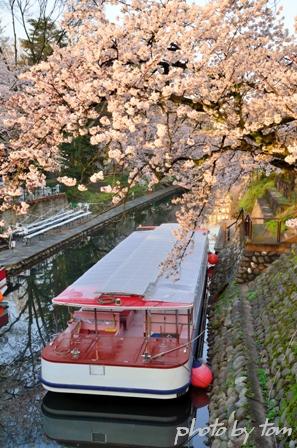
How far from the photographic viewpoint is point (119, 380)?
419 inches

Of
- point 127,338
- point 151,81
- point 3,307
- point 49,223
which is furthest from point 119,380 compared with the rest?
point 49,223

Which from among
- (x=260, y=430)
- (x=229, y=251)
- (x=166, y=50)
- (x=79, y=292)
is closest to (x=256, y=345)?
(x=260, y=430)

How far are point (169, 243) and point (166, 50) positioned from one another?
10.8 metres

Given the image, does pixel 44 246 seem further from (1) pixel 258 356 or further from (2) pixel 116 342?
(1) pixel 258 356

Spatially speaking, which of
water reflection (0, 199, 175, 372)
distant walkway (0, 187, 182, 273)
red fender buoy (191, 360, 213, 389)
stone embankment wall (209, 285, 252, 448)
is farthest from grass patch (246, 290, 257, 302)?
distant walkway (0, 187, 182, 273)

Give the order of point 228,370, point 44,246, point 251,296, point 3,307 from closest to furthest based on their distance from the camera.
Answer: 1. point 228,370
2. point 251,296
3. point 3,307
4. point 44,246

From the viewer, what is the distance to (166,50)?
23.2 feet

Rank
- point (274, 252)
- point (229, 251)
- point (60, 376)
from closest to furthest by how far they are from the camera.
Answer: point (60, 376) → point (274, 252) → point (229, 251)

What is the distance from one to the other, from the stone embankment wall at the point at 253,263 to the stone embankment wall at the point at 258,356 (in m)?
0.45

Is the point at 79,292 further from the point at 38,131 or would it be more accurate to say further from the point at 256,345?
the point at 38,131

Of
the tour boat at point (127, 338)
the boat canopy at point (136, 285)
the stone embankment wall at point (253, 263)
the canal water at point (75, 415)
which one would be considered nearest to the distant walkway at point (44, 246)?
the boat canopy at point (136, 285)

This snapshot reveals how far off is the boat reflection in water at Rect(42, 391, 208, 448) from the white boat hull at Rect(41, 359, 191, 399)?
0.61m

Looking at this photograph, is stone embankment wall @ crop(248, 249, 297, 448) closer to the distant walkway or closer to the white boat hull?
the white boat hull

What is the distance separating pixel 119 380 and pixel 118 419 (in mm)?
988
